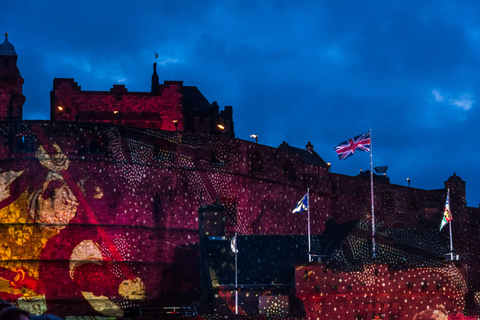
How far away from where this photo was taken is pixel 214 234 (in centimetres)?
3497

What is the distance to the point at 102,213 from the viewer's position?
38906 mm

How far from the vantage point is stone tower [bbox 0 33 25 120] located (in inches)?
1863

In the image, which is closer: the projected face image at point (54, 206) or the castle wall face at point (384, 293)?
the castle wall face at point (384, 293)

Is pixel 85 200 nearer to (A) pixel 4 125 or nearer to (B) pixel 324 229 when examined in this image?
(A) pixel 4 125

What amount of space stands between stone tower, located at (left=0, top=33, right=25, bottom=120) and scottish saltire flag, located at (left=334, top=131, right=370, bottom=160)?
21224 millimetres

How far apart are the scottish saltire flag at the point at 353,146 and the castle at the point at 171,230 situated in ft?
12.4

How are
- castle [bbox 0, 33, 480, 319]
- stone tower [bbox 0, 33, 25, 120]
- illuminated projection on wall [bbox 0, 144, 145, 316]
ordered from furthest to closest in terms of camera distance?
stone tower [bbox 0, 33, 25, 120]
illuminated projection on wall [bbox 0, 144, 145, 316]
castle [bbox 0, 33, 480, 319]

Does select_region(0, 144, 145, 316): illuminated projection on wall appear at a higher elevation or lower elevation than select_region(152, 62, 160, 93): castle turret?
lower

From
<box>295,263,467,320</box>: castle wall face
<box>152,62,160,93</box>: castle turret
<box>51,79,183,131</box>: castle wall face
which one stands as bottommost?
<box>295,263,467,320</box>: castle wall face

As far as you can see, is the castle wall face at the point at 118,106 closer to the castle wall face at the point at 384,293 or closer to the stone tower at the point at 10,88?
the stone tower at the point at 10,88

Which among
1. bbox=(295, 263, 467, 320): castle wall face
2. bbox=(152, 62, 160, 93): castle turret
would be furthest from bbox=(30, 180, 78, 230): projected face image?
bbox=(152, 62, 160, 93): castle turret

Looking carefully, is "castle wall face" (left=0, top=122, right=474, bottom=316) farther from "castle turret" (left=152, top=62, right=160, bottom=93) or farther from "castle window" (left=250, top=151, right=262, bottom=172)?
"castle turret" (left=152, top=62, right=160, bottom=93)

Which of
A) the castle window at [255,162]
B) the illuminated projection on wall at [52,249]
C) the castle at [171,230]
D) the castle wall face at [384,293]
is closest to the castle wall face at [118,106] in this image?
the castle at [171,230]

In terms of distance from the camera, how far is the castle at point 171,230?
33031mm
